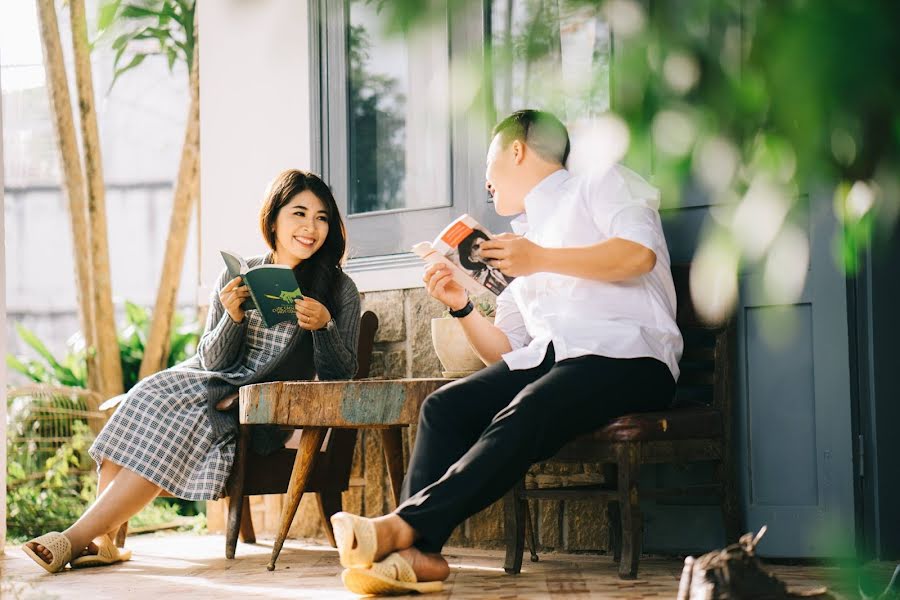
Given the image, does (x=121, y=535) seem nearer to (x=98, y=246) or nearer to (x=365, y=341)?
(x=365, y=341)

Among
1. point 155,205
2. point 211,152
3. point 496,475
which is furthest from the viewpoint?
point 155,205

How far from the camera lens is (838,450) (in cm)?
300

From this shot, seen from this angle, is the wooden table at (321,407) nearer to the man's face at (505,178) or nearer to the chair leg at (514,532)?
the chair leg at (514,532)

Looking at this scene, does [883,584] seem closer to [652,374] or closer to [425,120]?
[652,374]

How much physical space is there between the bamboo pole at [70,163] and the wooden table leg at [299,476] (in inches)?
127

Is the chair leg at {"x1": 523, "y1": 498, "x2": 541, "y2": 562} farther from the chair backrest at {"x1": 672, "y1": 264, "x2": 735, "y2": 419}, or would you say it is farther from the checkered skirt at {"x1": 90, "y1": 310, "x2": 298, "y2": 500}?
the checkered skirt at {"x1": 90, "y1": 310, "x2": 298, "y2": 500}

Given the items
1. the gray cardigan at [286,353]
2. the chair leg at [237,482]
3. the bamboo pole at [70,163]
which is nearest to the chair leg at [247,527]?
the chair leg at [237,482]

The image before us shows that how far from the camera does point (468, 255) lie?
2.78 meters

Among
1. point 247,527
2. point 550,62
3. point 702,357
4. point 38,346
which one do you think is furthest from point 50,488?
point 550,62

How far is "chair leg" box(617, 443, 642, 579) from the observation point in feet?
8.83

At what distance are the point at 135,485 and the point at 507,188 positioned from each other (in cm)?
137

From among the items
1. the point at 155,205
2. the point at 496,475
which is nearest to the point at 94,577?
the point at 496,475

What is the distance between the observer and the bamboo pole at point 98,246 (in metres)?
5.95

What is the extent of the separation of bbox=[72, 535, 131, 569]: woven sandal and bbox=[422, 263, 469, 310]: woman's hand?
1269mm
